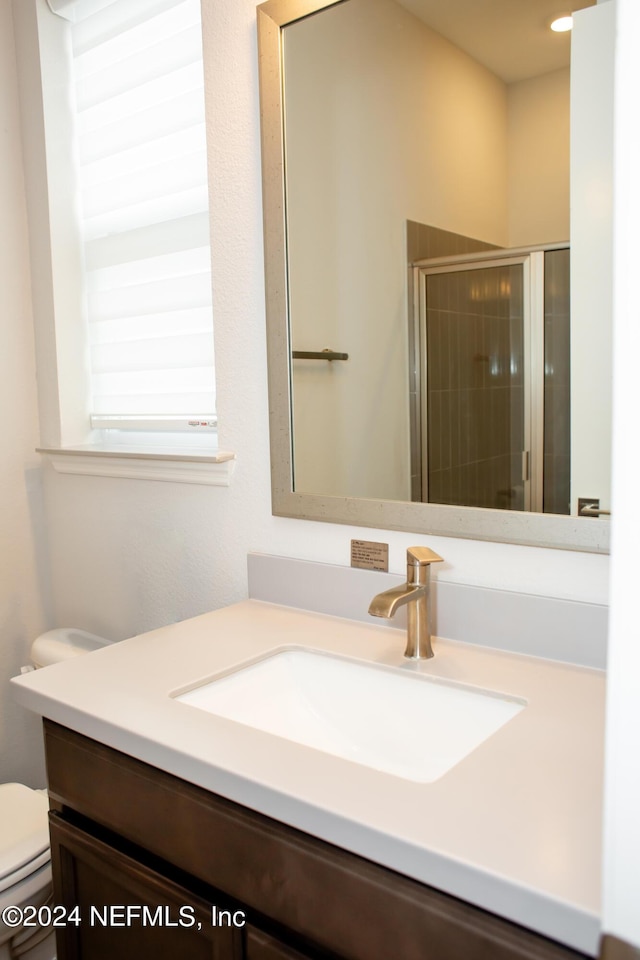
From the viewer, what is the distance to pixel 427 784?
2.57 feet

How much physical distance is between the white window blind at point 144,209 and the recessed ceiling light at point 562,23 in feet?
2.71

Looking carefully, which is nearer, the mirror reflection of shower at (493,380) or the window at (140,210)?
the mirror reflection of shower at (493,380)

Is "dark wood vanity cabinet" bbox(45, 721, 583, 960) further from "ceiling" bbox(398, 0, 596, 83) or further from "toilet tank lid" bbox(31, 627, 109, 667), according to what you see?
"ceiling" bbox(398, 0, 596, 83)

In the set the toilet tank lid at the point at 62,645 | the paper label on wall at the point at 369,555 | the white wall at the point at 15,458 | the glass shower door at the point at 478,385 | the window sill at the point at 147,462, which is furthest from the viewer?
the white wall at the point at 15,458

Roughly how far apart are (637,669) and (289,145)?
3.93ft

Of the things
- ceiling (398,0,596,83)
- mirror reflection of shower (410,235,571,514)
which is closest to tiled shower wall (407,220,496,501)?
mirror reflection of shower (410,235,571,514)

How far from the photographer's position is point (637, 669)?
0.47 meters

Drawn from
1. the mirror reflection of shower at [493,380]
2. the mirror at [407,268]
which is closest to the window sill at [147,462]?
the mirror at [407,268]

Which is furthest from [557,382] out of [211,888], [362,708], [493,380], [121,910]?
[121,910]

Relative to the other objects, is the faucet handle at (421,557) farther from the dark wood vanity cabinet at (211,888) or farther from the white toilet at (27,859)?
the white toilet at (27,859)

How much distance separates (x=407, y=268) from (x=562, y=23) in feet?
1.31

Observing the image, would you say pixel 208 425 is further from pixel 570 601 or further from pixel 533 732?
pixel 533 732

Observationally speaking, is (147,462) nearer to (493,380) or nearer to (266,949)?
(493,380)

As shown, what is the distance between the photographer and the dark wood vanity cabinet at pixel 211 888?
0.70 m
